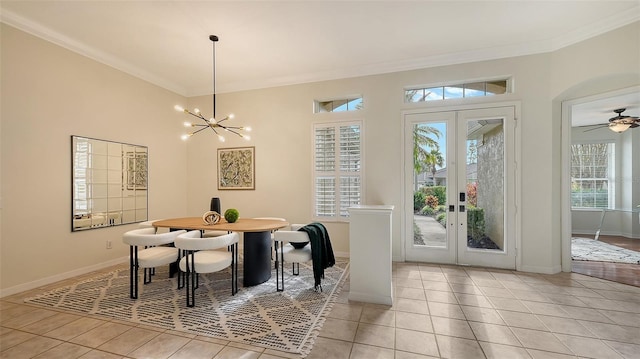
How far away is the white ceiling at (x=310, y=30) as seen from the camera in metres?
2.91

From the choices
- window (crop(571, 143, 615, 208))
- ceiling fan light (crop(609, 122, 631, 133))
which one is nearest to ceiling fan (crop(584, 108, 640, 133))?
ceiling fan light (crop(609, 122, 631, 133))

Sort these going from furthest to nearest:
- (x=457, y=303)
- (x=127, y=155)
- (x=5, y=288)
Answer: (x=127, y=155) → (x=5, y=288) → (x=457, y=303)

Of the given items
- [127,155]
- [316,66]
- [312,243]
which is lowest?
[312,243]

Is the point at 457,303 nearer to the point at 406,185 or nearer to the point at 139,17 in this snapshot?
the point at 406,185

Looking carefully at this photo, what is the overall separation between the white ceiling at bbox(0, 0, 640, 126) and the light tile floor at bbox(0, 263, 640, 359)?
322 centimetres

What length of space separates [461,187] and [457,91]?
150 cm

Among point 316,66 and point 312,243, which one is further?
point 316,66

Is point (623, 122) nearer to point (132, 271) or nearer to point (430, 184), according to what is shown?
point (430, 184)

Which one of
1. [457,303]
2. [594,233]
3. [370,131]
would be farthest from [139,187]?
[594,233]

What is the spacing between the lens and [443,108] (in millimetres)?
4113

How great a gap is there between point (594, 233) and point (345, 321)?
7511 millimetres

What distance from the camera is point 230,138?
524 cm

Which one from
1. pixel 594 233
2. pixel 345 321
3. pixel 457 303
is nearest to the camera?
pixel 345 321

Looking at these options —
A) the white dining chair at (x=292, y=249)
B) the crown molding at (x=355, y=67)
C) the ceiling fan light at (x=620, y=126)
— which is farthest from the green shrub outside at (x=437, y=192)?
the ceiling fan light at (x=620, y=126)
